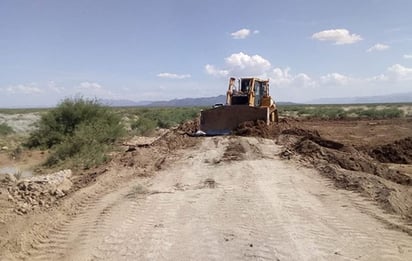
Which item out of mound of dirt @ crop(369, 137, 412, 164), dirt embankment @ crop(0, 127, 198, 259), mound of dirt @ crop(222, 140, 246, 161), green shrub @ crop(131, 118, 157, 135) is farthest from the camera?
green shrub @ crop(131, 118, 157, 135)

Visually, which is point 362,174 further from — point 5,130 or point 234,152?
point 5,130

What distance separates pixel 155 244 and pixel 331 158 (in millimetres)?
8830

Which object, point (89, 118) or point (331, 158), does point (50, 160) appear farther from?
point (331, 158)

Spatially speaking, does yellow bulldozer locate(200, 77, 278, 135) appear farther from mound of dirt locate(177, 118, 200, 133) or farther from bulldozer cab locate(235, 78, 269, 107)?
mound of dirt locate(177, 118, 200, 133)

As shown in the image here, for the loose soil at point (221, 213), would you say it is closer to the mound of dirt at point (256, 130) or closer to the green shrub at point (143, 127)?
the mound of dirt at point (256, 130)

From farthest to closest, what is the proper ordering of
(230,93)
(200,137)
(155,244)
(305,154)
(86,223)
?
1. (230,93)
2. (200,137)
3. (305,154)
4. (86,223)
5. (155,244)

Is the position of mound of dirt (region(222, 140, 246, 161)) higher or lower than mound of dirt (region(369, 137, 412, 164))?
higher

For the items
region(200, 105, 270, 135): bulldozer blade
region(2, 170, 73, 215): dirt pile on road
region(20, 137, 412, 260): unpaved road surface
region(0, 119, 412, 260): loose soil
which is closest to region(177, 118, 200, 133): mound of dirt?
region(200, 105, 270, 135): bulldozer blade

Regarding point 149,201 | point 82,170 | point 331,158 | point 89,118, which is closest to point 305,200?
point 149,201

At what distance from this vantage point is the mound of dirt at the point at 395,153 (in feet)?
54.7

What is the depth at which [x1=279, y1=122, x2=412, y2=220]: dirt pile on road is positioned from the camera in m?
9.29

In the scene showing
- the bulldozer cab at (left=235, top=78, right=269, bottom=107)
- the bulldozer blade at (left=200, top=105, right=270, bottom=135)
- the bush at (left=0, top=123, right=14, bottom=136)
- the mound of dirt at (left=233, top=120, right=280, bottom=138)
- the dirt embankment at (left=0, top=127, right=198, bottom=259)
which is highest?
the bulldozer cab at (left=235, top=78, right=269, bottom=107)

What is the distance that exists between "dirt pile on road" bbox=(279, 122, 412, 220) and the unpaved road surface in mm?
397

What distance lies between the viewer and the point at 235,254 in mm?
6320
